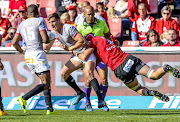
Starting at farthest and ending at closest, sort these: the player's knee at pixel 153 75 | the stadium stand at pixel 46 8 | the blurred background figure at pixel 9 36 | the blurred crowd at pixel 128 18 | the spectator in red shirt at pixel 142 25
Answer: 1. the stadium stand at pixel 46 8
2. the blurred background figure at pixel 9 36
3. the spectator in red shirt at pixel 142 25
4. the blurred crowd at pixel 128 18
5. the player's knee at pixel 153 75

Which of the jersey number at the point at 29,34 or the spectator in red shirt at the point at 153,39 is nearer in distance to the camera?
the jersey number at the point at 29,34

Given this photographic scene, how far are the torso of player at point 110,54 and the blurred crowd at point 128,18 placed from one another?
257cm

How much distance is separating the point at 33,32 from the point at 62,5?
5.34 metres

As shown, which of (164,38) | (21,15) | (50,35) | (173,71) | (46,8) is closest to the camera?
(173,71)

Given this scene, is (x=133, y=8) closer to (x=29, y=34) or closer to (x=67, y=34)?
(x=67, y=34)

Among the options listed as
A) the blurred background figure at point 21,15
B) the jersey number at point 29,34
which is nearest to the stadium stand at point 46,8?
the blurred background figure at point 21,15

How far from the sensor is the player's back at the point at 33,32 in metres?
7.36

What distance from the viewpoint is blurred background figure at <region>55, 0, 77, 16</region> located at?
40.9ft

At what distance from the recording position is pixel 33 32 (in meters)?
7.38

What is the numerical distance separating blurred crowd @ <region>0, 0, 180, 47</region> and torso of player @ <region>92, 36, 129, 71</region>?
2567mm

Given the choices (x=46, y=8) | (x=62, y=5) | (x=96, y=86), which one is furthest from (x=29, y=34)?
(x=46, y=8)

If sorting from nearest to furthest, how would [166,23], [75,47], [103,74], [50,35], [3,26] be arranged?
[50,35], [75,47], [103,74], [166,23], [3,26]

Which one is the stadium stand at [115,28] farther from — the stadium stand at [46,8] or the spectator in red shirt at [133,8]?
the stadium stand at [46,8]

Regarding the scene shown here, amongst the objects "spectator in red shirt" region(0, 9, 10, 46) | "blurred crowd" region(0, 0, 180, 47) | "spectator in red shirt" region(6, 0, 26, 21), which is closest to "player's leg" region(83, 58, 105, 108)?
"blurred crowd" region(0, 0, 180, 47)
